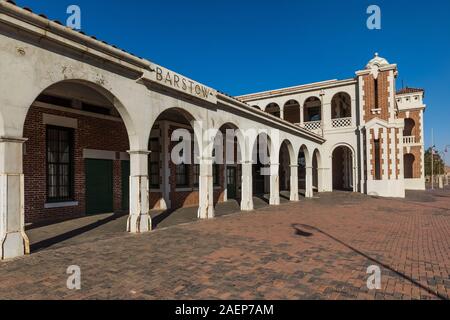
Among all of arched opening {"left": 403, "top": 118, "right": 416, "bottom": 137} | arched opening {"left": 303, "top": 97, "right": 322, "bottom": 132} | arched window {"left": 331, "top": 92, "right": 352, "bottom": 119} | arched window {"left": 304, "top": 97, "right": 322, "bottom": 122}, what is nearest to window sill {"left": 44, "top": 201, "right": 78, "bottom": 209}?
arched opening {"left": 303, "top": 97, "right": 322, "bottom": 132}

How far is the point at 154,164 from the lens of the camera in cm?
1359

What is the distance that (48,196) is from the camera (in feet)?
Answer: 31.5

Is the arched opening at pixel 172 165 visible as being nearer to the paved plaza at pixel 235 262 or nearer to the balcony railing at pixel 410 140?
the paved plaza at pixel 235 262

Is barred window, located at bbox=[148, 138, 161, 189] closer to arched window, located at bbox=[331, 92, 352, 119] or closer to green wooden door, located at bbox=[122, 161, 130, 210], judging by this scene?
green wooden door, located at bbox=[122, 161, 130, 210]

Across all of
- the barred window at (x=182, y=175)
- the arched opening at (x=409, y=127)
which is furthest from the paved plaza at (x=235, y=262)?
the arched opening at (x=409, y=127)

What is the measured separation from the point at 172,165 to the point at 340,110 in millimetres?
20558

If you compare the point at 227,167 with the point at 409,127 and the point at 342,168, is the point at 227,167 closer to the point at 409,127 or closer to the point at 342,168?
the point at 342,168

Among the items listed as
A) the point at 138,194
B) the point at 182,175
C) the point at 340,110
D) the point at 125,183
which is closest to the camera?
the point at 138,194

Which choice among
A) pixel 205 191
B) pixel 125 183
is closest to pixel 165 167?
pixel 125 183

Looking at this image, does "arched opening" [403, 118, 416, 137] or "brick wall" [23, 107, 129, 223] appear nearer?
"brick wall" [23, 107, 129, 223]

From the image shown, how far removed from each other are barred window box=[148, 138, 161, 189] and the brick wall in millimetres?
1574

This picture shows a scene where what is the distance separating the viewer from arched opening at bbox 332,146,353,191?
91.0 ft

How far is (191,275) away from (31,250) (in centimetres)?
355
